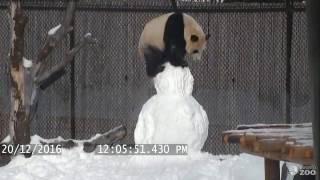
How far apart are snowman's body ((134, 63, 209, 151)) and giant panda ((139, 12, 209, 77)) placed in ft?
1.00

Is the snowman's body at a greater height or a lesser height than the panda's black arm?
lesser

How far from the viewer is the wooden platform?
400 centimetres

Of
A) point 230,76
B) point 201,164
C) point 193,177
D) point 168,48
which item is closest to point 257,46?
point 230,76

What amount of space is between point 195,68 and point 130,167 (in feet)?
6.02

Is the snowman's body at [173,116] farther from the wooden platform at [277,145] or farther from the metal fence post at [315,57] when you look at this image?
the metal fence post at [315,57]

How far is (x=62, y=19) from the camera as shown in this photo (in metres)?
9.12

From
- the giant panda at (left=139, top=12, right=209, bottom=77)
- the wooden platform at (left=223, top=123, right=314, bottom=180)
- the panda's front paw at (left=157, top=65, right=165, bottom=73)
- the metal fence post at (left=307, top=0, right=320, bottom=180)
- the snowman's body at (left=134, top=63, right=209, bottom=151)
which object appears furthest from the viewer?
the giant panda at (left=139, top=12, right=209, bottom=77)

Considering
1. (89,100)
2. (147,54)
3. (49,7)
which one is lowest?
(89,100)

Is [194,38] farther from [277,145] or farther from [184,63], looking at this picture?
[277,145]

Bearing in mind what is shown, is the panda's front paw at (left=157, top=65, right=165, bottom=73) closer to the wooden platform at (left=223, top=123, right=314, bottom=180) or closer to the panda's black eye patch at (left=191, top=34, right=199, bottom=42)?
the panda's black eye patch at (left=191, top=34, right=199, bottom=42)

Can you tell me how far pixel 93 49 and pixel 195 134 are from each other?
2086 millimetres

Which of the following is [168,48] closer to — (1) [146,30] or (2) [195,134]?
(1) [146,30]

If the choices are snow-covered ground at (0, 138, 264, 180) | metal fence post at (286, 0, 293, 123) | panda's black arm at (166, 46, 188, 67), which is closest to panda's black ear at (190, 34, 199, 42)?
panda's black arm at (166, 46, 188, 67)

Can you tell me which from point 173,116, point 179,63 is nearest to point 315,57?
point 173,116
